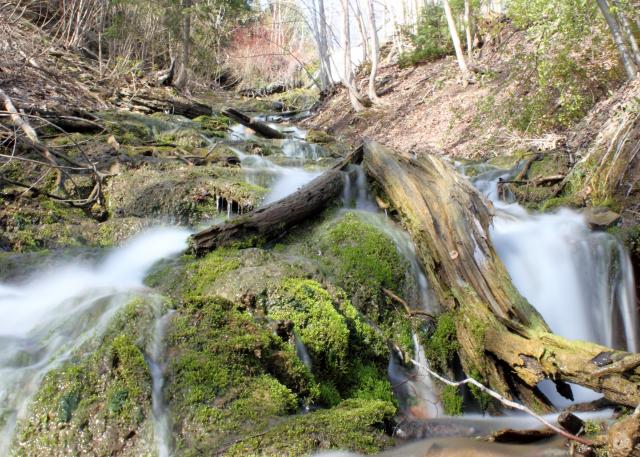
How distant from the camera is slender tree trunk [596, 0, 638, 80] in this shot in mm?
7590

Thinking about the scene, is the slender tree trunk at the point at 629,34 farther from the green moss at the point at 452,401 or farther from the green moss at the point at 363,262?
the green moss at the point at 452,401

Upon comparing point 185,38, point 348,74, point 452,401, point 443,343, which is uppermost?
point 185,38

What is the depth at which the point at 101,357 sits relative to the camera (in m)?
3.17

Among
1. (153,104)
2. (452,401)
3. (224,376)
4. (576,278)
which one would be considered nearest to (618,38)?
(576,278)

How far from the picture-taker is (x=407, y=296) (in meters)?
4.68

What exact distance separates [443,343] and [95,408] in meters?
2.64

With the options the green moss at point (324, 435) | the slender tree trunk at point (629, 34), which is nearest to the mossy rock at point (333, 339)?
the green moss at point (324, 435)

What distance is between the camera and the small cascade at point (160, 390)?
285cm

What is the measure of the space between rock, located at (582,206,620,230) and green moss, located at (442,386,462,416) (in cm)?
299

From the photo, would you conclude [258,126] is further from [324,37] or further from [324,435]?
[324,435]

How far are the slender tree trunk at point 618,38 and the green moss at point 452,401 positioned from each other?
622cm

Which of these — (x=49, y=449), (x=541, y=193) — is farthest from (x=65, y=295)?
(x=541, y=193)

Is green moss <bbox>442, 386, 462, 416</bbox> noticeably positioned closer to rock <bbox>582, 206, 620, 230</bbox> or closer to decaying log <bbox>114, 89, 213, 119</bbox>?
rock <bbox>582, 206, 620, 230</bbox>

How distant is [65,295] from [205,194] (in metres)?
2.84
